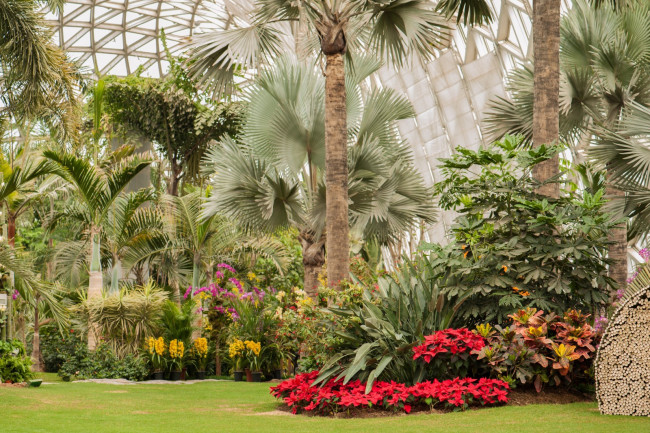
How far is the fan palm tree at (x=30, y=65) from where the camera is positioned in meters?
10.8

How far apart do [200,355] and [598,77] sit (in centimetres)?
882

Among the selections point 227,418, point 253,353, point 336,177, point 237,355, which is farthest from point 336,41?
point 237,355

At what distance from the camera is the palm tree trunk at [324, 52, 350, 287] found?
365 inches

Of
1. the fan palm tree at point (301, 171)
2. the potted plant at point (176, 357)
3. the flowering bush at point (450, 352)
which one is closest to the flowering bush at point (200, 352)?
the potted plant at point (176, 357)

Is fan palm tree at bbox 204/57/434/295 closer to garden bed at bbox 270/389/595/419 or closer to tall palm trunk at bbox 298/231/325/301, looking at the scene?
tall palm trunk at bbox 298/231/325/301

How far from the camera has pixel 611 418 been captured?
6.17 meters

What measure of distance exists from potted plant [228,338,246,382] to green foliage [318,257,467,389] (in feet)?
18.6

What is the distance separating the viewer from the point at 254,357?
13.9m

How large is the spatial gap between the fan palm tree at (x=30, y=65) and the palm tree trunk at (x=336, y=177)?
448 centimetres

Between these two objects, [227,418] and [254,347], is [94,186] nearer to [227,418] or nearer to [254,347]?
[254,347]

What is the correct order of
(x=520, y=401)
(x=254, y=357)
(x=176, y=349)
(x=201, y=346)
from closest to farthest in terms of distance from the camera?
(x=520, y=401) < (x=254, y=357) < (x=176, y=349) < (x=201, y=346)

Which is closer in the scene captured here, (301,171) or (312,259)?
(312,259)

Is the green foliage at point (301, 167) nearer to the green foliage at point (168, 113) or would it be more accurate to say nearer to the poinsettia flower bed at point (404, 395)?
the poinsettia flower bed at point (404, 395)

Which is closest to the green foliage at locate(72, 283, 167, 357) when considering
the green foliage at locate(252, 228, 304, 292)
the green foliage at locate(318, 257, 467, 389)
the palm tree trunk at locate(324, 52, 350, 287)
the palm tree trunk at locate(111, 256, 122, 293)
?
the palm tree trunk at locate(111, 256, 122, 293)
